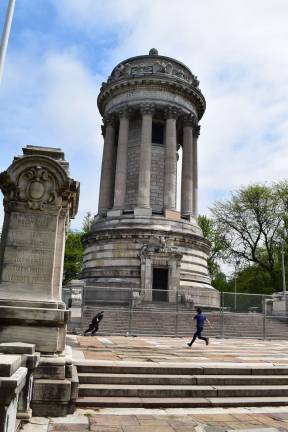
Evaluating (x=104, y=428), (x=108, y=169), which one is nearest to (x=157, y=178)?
(x=108, y=169)

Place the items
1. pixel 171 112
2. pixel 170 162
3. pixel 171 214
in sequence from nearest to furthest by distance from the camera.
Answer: pixel 171 214, pixel 170 162, pixel 171 112

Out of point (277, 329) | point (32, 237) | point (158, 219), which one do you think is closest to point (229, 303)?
point (277, 329)

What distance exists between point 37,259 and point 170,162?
102 feet

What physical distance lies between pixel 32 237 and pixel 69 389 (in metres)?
3.06

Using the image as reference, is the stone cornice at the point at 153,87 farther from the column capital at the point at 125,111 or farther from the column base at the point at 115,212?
the column base at the point at 115,212

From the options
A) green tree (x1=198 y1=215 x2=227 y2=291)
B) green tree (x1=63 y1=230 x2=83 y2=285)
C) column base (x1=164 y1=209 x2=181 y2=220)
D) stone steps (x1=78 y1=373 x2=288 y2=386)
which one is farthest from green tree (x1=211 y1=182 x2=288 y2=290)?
stone steps (x1=78 y1=373 x2=288 y2=386)

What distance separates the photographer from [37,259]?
26.0ft

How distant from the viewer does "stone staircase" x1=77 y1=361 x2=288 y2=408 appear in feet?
24.4

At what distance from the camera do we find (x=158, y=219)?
35812 millimetres

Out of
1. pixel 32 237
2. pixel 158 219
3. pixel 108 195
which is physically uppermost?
pixel 108 195

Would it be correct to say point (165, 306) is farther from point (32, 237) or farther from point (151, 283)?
point (32, 237)

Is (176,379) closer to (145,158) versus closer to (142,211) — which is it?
(142,211)

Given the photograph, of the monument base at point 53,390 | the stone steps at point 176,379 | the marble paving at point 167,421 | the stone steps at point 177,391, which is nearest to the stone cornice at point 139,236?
the stone steps at point 176,379

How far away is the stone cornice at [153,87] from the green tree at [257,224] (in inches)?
524
